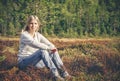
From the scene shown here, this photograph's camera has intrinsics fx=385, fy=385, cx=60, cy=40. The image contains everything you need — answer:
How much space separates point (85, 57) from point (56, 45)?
2.20ft

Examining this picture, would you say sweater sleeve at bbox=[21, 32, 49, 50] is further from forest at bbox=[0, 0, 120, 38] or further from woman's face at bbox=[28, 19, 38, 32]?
forest at bbox=[0, 0, 120, 38]

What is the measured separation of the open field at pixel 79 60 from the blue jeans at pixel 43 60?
135mm

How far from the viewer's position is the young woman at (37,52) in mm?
7422

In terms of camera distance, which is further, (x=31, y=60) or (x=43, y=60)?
(x=31, y=60)

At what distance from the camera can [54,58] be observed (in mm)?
7512

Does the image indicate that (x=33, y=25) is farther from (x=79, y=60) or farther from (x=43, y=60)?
(x=79, y=60)

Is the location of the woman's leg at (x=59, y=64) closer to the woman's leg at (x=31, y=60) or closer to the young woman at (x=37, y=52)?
the young woman at (x=37, y=52)

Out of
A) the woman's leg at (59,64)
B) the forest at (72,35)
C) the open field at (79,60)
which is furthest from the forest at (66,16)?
the woman's leg at (59,64)

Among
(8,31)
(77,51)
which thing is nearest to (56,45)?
(77,51)

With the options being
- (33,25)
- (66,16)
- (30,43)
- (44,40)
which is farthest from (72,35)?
(30,43)

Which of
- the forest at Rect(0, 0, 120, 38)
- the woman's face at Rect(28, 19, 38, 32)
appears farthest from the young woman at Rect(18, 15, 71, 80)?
the forest at Rect(0, 0, 120, 38)

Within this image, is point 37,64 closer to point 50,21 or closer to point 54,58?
point 54,58

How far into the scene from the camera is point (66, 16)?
8523mm

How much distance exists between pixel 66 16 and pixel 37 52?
1.46 metres
